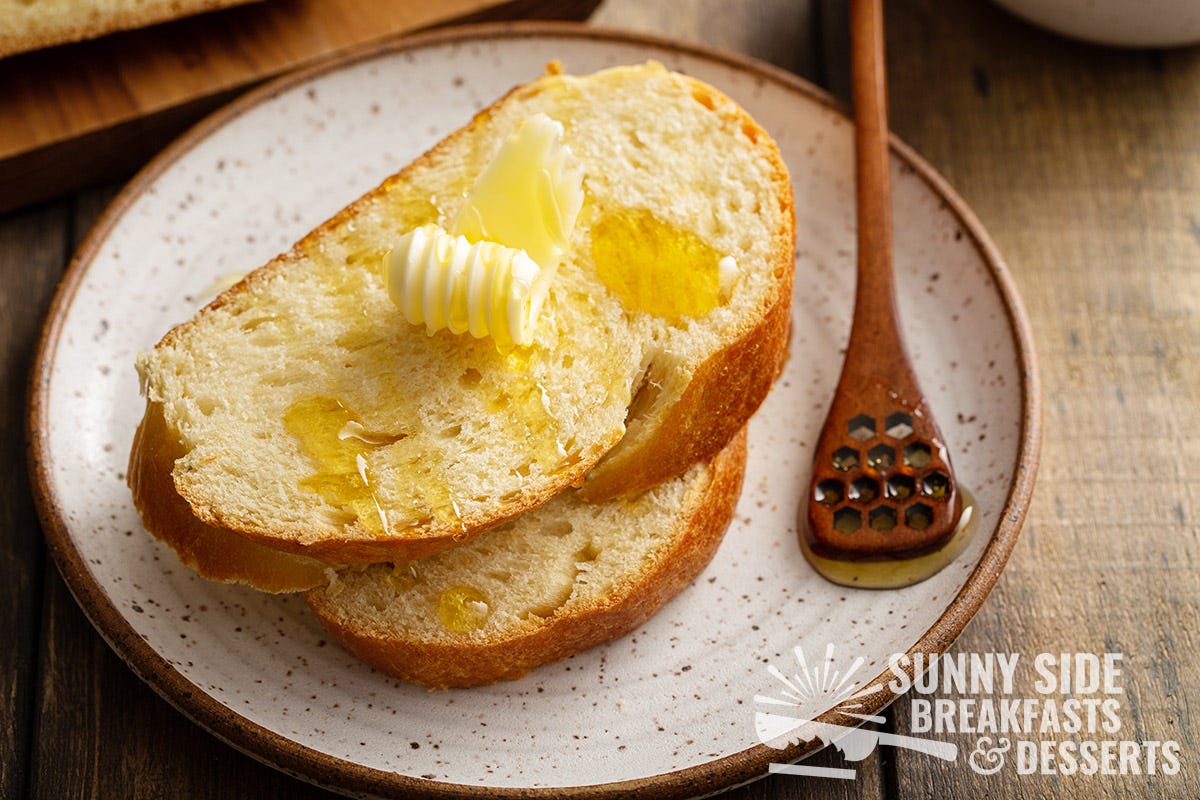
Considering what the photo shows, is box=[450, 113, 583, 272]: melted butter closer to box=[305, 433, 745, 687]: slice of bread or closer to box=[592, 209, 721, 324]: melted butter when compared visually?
box=[592, 209, 721, 324]: melted butter

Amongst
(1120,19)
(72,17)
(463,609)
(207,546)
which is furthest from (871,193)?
(72,17)

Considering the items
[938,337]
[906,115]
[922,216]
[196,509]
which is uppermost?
[906,115]

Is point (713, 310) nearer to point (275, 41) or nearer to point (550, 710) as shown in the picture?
point (550, 710)

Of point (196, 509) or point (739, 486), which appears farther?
point (739, 486)

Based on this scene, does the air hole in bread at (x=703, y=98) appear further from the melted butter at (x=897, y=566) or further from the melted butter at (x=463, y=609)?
the melted butter at (x=463, y=609)

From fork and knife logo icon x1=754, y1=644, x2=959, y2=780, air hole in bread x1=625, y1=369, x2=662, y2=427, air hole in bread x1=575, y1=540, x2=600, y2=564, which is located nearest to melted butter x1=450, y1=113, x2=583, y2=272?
air hole in bread x1=625, y1=369, x2=662, y2=427

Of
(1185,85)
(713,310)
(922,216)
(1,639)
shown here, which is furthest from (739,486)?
(1185,85)

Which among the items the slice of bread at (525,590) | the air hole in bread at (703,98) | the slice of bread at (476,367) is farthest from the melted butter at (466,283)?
the air hole in bread at (703,98)

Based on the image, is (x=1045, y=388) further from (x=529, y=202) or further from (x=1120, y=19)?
(x=529, y=202)

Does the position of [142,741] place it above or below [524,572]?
below
